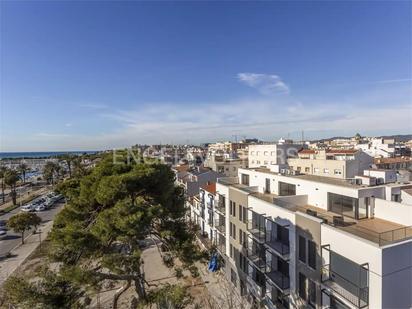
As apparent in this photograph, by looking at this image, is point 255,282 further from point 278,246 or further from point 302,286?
point 302,286

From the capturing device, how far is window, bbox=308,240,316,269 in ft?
40.7

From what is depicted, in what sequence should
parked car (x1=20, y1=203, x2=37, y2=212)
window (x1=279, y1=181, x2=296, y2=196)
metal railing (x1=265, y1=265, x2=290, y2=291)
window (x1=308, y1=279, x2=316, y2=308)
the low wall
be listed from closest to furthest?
the low wall, window (x1=308, y1=279, x2=316, y2=308), metal railing (x1=265, y1=265, x2=290, y2=291), window (x1=279, y1=181, x2=296, y2=196), parked car (x1=20, y1=203, x2=37, y2=212)

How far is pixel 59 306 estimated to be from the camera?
11.1 metres

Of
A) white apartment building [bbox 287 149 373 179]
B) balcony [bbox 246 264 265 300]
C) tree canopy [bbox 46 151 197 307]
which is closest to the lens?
tree canopy [bbox 46 151 197 307]

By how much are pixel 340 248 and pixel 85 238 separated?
35.8 ft

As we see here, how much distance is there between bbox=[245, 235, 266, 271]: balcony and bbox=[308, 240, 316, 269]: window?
13.5 feet

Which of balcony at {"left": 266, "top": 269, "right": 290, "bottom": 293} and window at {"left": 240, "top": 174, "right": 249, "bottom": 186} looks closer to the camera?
balcony at {"left": 266, "top": 269, "right": 290, "bottom": 293}

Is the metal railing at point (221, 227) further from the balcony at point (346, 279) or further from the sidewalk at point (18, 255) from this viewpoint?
the sidewalk at point (18, 255)

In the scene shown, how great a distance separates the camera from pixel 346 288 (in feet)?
35.1

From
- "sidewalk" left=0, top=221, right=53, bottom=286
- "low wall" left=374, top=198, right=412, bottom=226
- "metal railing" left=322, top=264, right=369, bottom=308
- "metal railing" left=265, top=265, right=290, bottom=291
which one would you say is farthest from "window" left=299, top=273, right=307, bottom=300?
"sidewalk" left=0, top=221, right=53, bottom=286

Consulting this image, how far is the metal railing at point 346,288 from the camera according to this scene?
990cm

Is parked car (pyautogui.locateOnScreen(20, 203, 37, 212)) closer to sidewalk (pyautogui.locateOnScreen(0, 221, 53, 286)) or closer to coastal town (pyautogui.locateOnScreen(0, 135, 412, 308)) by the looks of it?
sidewalk (pyautogui.locateOnScreen(0, 221, 53, 286))

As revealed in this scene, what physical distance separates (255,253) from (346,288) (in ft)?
23.9

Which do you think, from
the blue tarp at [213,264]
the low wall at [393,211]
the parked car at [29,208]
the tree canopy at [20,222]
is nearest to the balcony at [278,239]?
the low wall at [393,211]
